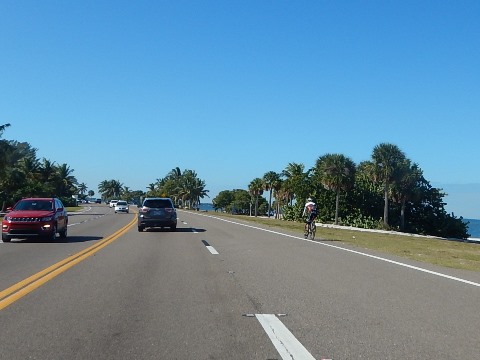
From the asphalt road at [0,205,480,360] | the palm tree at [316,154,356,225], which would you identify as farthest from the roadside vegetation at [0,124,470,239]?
the asphalt road at [0,205,480,360]

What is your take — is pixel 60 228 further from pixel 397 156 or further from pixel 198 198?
pixel 198 198

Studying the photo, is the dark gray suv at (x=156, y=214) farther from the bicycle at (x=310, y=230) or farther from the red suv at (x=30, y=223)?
the bicycle at (x=310, y=230)

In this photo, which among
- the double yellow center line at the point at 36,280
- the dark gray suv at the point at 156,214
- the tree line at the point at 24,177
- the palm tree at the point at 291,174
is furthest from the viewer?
the palm tree at the point at 291,174

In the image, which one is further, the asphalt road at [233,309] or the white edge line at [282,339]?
the asphalt road at [233,309]

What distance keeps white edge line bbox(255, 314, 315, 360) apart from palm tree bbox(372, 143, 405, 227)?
56.5 m

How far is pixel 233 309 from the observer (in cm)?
862

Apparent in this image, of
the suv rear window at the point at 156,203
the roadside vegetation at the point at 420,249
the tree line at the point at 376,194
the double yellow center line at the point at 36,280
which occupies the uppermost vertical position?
the tree line at the point at 376,194

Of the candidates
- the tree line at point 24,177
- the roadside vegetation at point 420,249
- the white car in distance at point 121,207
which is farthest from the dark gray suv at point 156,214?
the white car in distance at point 121,207

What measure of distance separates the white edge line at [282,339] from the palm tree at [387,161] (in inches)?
2223

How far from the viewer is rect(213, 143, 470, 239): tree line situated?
63.0 metres

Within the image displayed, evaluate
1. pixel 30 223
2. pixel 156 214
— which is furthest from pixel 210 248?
pixel 156 214

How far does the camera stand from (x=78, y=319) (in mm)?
7773

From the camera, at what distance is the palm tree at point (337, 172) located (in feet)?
217

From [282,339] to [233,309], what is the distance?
1.96 m
